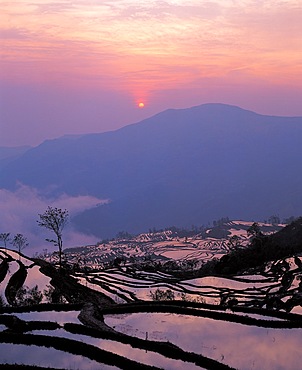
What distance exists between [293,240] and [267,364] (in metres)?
88.2

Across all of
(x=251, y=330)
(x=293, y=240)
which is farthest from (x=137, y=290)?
(x=293, y=240)

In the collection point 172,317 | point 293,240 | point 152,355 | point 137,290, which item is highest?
point 152,355

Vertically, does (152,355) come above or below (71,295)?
above

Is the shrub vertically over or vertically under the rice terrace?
under

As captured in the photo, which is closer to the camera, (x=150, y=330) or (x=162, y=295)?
(x=150, y=330)

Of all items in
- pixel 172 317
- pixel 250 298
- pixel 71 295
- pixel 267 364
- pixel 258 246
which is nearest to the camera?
pixel 267 364

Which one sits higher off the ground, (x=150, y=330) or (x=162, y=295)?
(x=150, y=330)

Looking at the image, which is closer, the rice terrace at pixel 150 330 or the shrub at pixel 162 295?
the rice terrace at pixel 150 330

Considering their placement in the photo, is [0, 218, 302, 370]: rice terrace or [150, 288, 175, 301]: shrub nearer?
[0, 218, 302, 370]: rice terrace

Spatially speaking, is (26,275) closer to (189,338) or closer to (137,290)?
(137,290)

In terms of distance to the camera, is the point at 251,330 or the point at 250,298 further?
the point at 250,298

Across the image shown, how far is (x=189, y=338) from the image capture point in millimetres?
33812

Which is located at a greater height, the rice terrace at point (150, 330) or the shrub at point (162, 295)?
the rice terrace at point (150, 330)

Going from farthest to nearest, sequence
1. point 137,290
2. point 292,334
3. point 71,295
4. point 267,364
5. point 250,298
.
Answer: point 137,290 → point 71,295 → point 250,298 → point 292,334 → point 267,364
